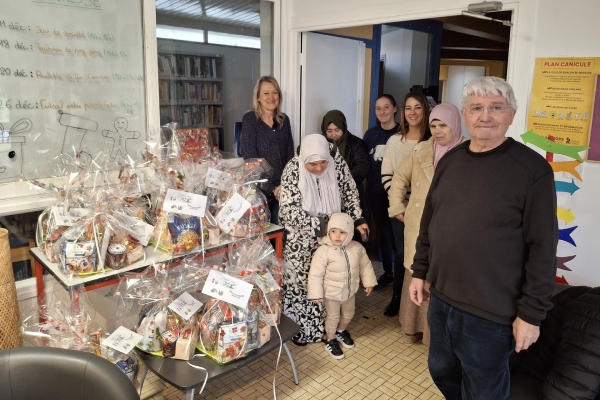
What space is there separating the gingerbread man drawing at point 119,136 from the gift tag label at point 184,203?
0.71 metres

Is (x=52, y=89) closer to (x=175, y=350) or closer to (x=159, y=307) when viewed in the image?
(x=159, y=307)

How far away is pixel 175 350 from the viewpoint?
1980 mm

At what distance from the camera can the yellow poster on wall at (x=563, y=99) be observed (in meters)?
2.08

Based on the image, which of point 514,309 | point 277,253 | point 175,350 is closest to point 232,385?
point 175,350

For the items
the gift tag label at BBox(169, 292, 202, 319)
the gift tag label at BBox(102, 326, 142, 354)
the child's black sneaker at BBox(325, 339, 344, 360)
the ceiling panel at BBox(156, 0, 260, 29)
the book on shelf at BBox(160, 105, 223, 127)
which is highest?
the ceiling panel at BBox(156, 0, 260, 29)

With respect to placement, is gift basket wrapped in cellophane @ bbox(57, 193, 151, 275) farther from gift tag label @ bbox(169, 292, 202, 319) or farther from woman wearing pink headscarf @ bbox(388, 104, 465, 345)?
woman wearing pink headscarf @ bbox(388, 104, 465, 345)

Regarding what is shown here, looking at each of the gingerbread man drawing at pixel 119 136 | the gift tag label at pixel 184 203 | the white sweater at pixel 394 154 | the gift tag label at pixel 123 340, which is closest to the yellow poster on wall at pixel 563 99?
the white sweater at pixel 394 154

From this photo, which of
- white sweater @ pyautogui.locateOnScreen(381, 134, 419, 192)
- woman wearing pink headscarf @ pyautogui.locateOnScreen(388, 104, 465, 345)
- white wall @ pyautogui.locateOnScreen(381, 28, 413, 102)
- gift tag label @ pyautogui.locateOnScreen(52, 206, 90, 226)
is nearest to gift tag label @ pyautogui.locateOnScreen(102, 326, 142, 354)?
gift tag label @ pyautogui.locateOnScreen(52, 206, 90, 226)

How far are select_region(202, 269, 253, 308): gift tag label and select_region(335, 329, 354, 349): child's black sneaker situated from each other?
0.97 meters

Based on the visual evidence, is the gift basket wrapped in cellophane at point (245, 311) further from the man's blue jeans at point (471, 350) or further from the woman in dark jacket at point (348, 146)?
the woman in dark jacket at point (348, 146)

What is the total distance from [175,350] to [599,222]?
76.1 inches

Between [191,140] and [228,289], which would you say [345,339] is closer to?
[228,289]

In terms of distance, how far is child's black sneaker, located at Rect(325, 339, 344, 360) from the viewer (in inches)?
103

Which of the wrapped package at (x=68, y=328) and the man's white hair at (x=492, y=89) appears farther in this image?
the wrapped package at (x=68, y=328)
